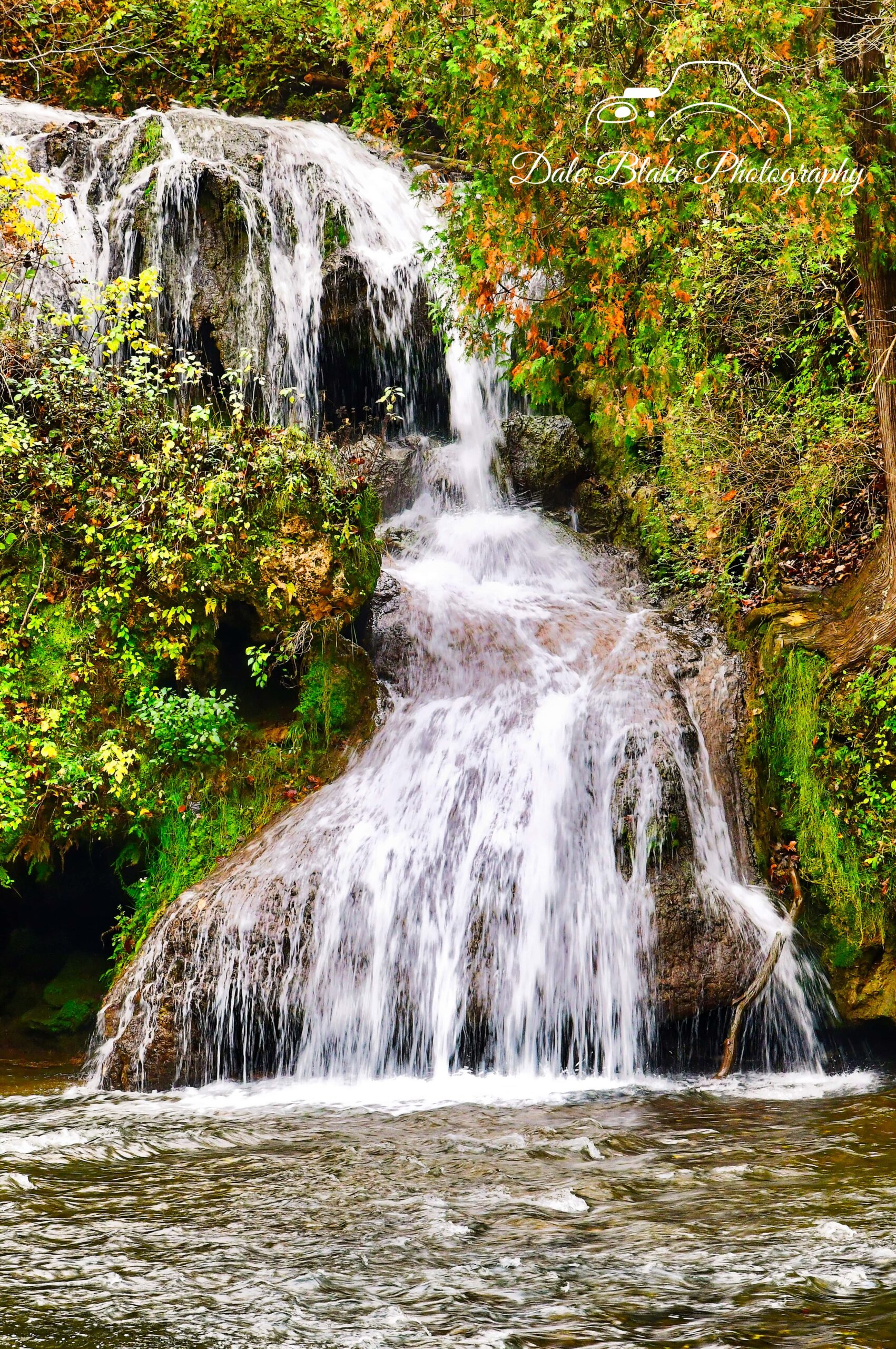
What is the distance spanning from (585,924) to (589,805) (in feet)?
3.01

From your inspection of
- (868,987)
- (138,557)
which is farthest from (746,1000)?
(138,557)

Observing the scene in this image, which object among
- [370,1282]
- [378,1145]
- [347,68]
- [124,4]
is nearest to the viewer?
[370,1282]

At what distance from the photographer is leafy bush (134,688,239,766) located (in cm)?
802

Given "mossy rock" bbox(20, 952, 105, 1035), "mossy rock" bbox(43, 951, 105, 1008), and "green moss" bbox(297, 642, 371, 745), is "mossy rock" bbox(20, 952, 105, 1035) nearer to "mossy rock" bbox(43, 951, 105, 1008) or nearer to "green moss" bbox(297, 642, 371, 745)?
"mossy rock" bbox(43, 951, 105, 1008)

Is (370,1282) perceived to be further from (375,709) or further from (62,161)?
(62,161)

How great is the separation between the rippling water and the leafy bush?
292cm

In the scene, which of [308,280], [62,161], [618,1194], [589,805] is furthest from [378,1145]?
[62,161]

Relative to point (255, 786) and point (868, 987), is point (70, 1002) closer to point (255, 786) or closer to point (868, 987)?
point (255, 786)

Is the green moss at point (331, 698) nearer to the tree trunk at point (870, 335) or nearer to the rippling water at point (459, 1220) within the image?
the rippling water at point (459, 1220)

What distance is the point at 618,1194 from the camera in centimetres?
413

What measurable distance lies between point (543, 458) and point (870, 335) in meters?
5.53

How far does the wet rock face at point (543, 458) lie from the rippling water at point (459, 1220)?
7.86m

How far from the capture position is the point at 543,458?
12.3 meters

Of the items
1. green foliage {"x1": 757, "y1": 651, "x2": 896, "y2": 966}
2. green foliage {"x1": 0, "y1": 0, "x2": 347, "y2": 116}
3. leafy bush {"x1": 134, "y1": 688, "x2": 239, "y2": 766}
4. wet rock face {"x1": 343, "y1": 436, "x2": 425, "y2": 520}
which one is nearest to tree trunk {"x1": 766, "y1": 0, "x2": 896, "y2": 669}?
green foliage {"x1": 757, "y1": 651, "x2": 896, "y2": 966}
